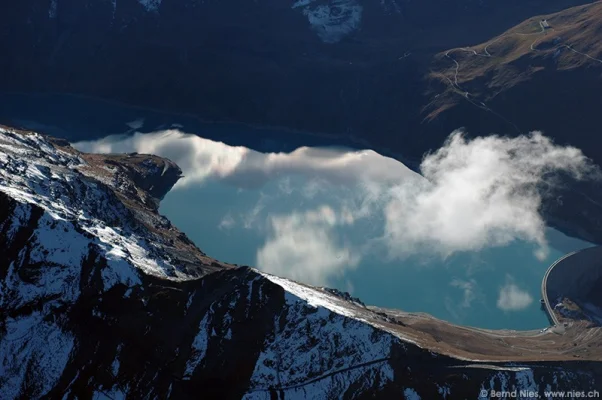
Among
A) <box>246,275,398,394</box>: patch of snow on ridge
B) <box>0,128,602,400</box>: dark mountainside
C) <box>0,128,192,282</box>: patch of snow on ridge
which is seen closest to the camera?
<box>0,128,602,400</box>: dark mountainside

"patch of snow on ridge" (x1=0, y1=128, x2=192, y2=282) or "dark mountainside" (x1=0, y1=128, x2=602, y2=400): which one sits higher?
"patch of snow on ridge" (x1=0, y1=128, x2=192, y2=282)

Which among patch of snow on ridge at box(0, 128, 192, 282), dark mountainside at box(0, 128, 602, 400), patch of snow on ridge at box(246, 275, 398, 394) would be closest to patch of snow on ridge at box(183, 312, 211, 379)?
dark mountainside at box(0, 128, 602, 400)

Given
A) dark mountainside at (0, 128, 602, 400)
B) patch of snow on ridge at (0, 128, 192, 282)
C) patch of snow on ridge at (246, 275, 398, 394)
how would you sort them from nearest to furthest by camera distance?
dark mountainside at (0, 128, 602, 400)
patch of snow on ridge at (246, 275, 398, 394)
patch of snow on ridge at (0, 128, 192, 282)

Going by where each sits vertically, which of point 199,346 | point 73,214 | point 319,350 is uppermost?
point 73,214

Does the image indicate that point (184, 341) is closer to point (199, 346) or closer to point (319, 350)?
point (199, 346)

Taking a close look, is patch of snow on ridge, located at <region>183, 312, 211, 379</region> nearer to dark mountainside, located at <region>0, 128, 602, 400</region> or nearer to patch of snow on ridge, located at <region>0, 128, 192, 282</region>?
dark mountainside, located at <region>0, 128, 602, 400</region>

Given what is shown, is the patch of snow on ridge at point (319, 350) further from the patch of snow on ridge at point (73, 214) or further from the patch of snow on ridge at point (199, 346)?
the patch of snow on ridge at point (73, 214)

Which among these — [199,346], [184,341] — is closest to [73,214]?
[184,341]

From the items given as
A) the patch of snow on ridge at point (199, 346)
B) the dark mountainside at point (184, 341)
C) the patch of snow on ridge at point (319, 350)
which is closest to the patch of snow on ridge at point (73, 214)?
the dark mountainside at point (184, 341)
